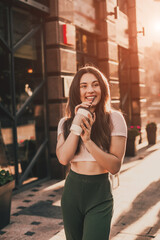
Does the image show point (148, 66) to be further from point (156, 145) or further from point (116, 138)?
point (116, 138)

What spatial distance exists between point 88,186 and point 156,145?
12117mm

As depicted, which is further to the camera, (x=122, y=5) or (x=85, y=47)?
(x=122, y=5)

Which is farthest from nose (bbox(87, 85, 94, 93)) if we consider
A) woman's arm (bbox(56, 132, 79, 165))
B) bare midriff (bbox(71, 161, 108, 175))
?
bare midriff (bbox(71, 161, 108, 175))

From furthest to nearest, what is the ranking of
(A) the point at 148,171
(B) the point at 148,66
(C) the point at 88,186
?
(B) the point at 148,66 < (A) the point at 148,171 < (C) the point at 88,186

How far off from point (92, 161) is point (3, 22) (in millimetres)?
5467

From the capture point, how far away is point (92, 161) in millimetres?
2387

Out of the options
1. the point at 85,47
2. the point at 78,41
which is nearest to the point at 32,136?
the point at 78,41

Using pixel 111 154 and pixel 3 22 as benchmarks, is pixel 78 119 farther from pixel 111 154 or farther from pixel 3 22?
pixel 3 22

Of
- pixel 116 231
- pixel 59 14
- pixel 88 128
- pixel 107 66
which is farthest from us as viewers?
pixel 107 66

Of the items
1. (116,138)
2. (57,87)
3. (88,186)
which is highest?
(57,87)

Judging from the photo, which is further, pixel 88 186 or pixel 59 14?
pixel 59 14

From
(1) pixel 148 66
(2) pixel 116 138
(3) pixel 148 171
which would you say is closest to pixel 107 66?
(3) pixel 148 171

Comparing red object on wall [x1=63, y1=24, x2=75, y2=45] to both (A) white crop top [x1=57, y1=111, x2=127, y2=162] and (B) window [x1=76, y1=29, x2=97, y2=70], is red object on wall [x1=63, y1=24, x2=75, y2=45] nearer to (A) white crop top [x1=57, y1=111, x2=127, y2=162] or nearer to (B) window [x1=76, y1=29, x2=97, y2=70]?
(B) window [x1=76, y1=29, x2=97, y2=70]

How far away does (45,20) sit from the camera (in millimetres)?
8258
